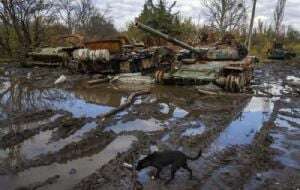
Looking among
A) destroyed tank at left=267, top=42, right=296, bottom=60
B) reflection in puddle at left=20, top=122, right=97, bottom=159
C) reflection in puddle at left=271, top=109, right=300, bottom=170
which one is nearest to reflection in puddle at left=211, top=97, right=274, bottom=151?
reflection in puddle at left=271, top=109, right=300, bottom=170

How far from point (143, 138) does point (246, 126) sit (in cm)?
266

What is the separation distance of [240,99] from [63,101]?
5193 mm

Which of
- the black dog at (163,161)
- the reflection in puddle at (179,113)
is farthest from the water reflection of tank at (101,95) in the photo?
the black dog at (163,161)

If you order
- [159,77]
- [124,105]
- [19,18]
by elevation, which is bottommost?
[124,105]

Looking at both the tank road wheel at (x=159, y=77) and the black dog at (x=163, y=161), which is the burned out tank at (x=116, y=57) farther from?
the black dog at (x=163, y=161)

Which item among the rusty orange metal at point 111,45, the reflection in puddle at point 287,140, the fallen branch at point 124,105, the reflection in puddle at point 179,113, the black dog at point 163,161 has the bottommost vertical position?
the reflection in puddle at point 287,140

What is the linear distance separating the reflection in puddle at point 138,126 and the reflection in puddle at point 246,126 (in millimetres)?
1430

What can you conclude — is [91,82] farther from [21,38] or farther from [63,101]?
[21,38]

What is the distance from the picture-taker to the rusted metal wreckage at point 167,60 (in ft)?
51.7

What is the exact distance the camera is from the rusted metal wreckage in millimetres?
15750

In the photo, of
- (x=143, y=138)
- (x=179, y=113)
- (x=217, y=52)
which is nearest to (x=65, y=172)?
(x=143, y=138)

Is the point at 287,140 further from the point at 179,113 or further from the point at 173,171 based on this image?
the point at 173,171

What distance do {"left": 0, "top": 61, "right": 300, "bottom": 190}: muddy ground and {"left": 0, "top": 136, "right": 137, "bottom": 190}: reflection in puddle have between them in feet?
0.04

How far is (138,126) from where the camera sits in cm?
980
